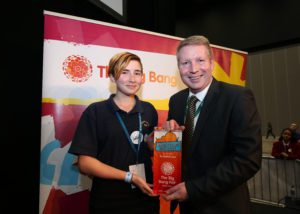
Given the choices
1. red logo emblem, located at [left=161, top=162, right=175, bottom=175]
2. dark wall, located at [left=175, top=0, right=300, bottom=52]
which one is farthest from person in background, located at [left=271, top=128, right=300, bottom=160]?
red logo emblem, located at [left=161, top=162, right=175, bottom=175]

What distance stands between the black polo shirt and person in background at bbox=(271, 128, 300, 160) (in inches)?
177

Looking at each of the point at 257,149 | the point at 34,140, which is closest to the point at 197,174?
the point at 257,149

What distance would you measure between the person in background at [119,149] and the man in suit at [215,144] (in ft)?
1.01

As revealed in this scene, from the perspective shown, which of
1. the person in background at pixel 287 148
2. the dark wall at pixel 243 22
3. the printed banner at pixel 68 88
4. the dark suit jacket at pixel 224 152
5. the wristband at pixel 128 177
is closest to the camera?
the dark suit jacket at pixel 224 152

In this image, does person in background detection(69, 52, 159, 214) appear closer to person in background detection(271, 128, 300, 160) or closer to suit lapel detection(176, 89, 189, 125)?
suit lapel detection(176, 89, 189, 125)

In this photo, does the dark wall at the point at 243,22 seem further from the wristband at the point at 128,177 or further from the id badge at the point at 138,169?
the wristband at the point at 128,177

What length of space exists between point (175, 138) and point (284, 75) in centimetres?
721

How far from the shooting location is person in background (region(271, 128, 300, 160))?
5199 millimetres

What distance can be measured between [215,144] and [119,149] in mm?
638

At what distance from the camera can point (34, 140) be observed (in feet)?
7.84

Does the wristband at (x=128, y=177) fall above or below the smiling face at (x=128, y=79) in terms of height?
below

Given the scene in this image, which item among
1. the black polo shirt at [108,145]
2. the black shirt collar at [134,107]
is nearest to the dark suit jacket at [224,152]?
the black polo shirt at [108,145]

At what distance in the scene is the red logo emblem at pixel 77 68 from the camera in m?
2.36

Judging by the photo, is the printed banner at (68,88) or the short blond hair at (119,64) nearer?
the short blond hair at (119,64)
